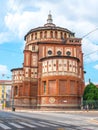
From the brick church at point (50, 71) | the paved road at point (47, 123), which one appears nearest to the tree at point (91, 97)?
the brick church at point (50, 71)

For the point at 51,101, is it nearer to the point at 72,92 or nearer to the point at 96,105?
the point at 72,92

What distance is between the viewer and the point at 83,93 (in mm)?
76938

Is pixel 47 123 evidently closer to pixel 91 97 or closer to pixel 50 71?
pixel 50 71

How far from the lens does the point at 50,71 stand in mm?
72750

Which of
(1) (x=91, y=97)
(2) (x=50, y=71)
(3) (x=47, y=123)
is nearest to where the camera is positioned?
(3) (x=47, y=123)

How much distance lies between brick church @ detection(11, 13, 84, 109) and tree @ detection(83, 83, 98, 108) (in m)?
1.79

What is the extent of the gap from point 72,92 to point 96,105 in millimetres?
7005

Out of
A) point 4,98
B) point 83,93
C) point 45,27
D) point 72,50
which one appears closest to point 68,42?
point 72,50

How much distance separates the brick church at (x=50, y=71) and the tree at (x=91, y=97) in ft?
5.89

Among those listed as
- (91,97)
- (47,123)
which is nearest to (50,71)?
(91,97)

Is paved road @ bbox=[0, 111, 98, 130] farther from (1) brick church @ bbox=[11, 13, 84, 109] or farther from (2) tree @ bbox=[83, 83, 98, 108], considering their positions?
(2) tree @ bbox=[83, 83, 98, 108]

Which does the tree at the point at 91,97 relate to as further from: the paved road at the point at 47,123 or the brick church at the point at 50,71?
the paved road at the point at 47,123

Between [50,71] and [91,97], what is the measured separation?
504 inches

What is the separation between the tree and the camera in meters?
70.6
